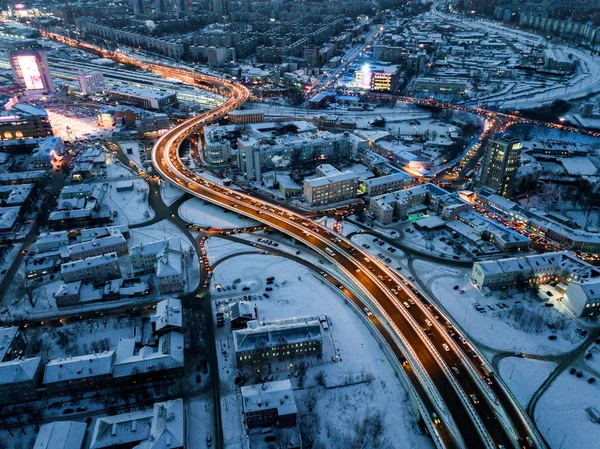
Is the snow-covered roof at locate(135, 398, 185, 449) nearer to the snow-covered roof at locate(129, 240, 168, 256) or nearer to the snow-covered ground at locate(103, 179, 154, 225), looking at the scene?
the snow-covered roof at locate(129, 240, 168, 256)

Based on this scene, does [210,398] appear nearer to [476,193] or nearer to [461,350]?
[461,350]

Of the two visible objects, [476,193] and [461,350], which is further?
[476,193]

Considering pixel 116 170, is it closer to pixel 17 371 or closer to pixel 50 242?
pixel 50 242

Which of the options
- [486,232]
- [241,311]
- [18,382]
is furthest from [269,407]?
[486,232]

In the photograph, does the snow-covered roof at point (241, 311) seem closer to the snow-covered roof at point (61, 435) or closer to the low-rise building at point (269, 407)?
the low-rise building at point (269, 407)

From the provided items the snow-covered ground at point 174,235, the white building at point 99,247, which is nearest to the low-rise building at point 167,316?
the snow-covered ground at point 174,235

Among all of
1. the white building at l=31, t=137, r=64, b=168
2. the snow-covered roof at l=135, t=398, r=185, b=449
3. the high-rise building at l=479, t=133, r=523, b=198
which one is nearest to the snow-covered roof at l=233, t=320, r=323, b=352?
the snow-covered roof at l=135, t=398, r=185, b=449

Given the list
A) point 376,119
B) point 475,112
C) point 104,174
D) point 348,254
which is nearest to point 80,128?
point 104,174
